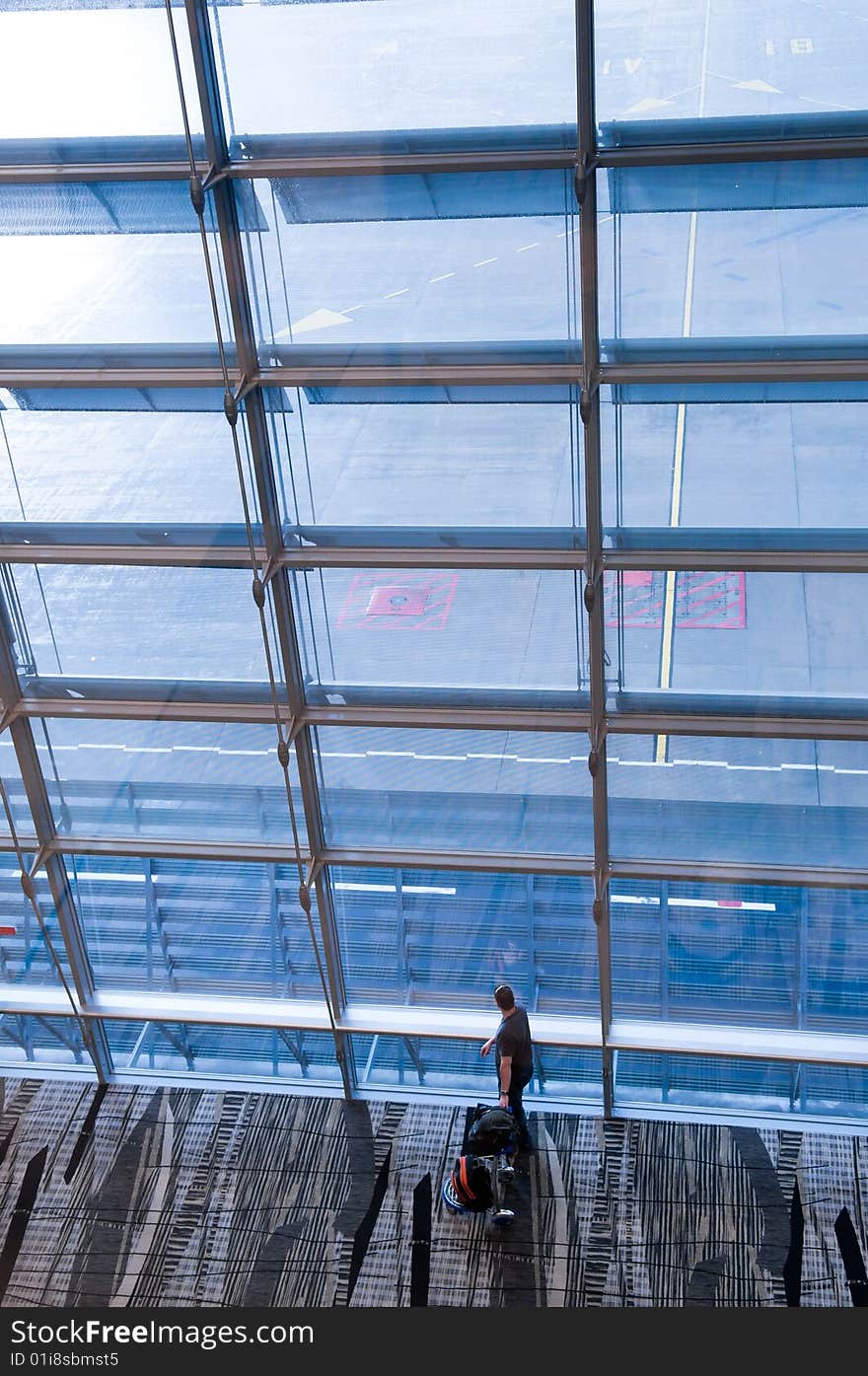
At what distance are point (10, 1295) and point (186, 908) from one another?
1812 millimetres

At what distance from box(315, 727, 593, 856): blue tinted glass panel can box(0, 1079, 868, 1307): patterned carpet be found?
145 cm

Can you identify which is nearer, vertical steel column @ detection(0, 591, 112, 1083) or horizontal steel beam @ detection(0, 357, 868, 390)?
horizontal steel beam @ detection(0, 357, 868, 390)

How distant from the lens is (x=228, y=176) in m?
4.86

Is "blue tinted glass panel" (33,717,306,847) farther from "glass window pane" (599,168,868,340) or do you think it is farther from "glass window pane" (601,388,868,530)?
"glass window pane" (599,168,868,340)

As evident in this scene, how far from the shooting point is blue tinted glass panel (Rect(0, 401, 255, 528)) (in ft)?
17.5

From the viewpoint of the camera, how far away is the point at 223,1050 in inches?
268

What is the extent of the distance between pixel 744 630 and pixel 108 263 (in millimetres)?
2838

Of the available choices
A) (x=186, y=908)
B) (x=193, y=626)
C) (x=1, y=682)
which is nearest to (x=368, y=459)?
(x=193, y=626)

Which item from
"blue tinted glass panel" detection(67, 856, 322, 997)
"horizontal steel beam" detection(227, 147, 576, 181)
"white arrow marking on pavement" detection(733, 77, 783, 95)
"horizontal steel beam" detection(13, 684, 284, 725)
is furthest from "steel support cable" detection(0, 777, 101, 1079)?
"white arrow marking on pavement" detection(733, 77, 783, 95)

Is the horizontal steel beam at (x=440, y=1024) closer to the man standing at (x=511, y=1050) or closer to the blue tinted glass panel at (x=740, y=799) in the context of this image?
the man standing at (x=511, y=1050)

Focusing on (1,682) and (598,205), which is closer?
(598,205)

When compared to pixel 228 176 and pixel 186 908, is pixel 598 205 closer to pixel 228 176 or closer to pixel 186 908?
pixel 228 176

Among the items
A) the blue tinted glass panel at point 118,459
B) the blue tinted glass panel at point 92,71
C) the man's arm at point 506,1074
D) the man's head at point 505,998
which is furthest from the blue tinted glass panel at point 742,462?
the man's arm at point 506,1074

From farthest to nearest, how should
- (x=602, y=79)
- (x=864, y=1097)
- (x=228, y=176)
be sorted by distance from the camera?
(x=864, y=1097) → (x=228, y=176) → (x=602, y=79)
